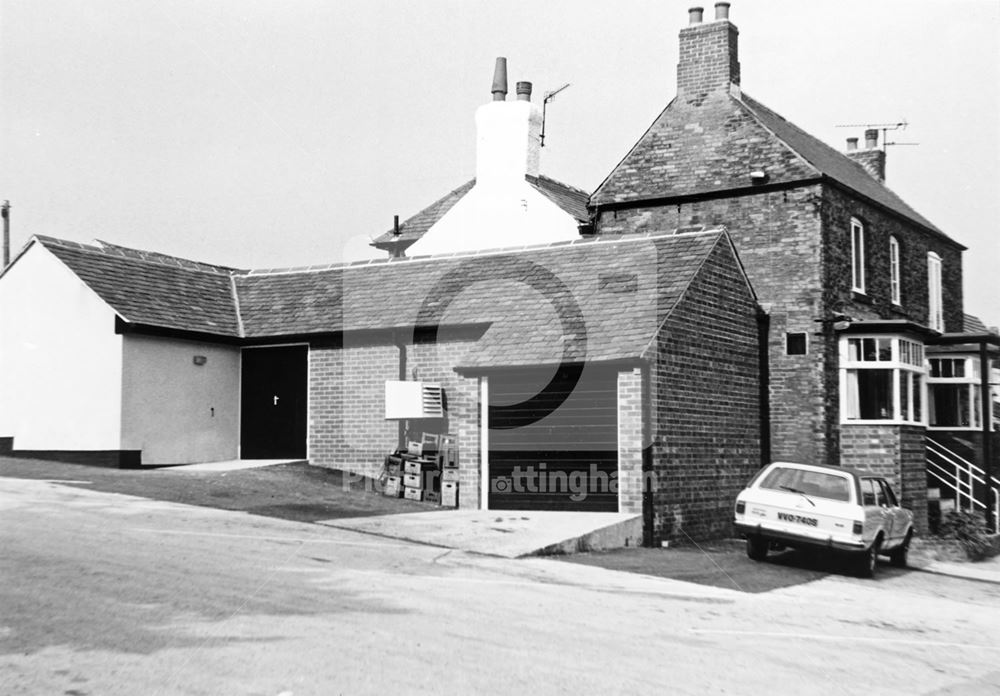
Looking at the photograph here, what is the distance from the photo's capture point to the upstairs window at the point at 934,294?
29188 millimetres

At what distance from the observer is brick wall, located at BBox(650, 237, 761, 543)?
59.8ft

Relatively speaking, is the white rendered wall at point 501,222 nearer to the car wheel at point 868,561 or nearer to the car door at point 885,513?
the car door at point 885,513

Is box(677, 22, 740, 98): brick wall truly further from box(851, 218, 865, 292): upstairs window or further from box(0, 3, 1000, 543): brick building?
box(851, 218, 865, 292): upstairs window

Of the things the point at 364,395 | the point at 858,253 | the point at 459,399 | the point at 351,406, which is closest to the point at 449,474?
the point at 459,399

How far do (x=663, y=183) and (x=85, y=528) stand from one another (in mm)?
16130

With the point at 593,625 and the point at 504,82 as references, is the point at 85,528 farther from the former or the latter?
the point at 504,82

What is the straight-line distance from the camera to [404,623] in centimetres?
936

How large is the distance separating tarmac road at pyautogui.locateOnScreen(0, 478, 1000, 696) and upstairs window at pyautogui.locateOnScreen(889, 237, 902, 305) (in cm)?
1317

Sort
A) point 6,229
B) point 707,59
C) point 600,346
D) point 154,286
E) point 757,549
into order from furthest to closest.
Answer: point 6,229 < point 707,59 < point 154,286 < point 600,346 < point 757,549

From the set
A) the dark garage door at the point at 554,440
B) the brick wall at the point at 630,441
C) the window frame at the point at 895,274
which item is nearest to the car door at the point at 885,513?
the brick wall at the point at 630,441

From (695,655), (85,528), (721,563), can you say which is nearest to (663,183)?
(721,563)

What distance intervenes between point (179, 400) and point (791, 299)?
43.1 ft

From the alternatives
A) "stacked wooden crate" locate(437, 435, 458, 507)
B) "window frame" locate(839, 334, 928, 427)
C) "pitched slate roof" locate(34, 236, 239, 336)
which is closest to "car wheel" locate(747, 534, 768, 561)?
"stacked wooden crate" locate(437, 435, 458, 507)

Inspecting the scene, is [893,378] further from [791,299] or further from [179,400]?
[179,400]
